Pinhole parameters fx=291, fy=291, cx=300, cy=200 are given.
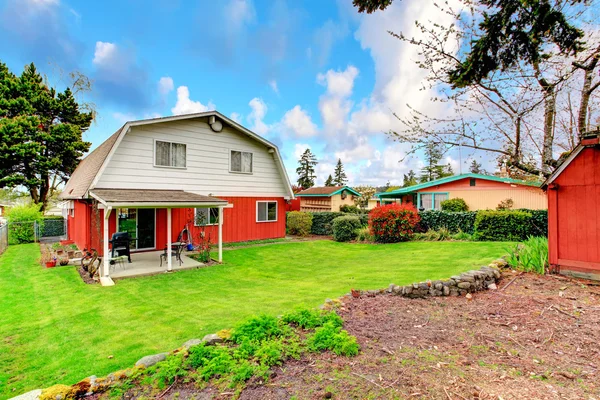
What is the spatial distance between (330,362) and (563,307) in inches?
171

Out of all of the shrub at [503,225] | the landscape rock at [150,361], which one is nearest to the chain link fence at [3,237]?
the landscape rock at [150,361]

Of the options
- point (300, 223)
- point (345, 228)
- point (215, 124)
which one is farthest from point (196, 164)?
point (345, 228)

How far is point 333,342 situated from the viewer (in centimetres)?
337

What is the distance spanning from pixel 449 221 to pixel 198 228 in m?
12.3

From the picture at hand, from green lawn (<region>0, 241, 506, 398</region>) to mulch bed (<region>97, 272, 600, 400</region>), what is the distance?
5.00 ft

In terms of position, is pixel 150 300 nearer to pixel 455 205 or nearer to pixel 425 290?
pixel 425 290

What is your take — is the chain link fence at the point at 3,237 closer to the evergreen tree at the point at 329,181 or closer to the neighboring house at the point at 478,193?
the neighboring house at the point at 478,193

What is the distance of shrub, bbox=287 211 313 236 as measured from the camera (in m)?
19.0

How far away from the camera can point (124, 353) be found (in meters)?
3.89

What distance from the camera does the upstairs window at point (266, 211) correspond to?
15727 mm

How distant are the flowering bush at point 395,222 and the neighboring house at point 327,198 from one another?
17978 mm

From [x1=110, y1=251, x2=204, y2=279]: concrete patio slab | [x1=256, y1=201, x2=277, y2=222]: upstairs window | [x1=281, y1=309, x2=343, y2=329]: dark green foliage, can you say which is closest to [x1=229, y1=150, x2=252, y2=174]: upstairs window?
[x1=256, y1=201, x2=277, y2=222]: upstairs window

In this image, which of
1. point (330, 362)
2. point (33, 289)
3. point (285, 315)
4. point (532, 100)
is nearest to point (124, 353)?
point (285, 315)

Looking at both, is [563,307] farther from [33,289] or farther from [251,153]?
[251,153]
